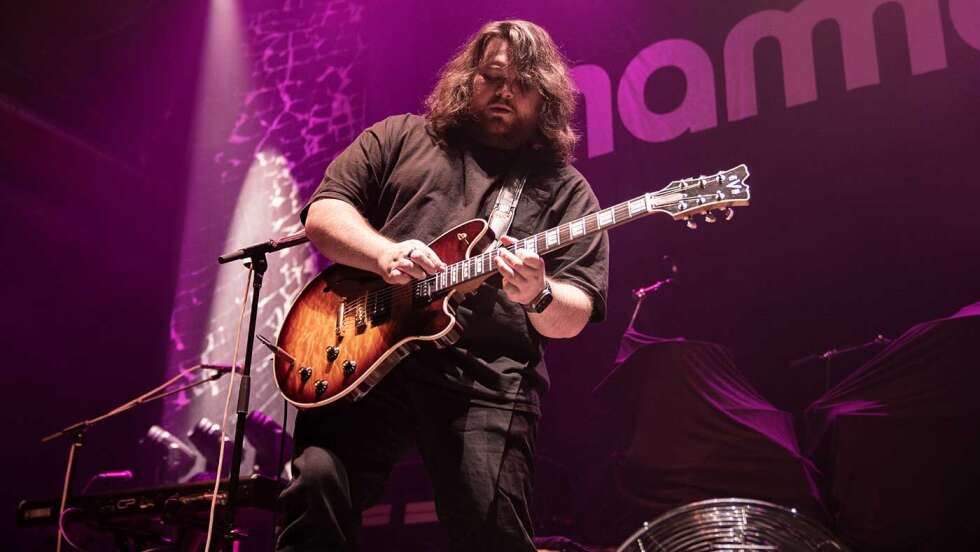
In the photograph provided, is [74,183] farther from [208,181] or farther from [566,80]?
[566,80]

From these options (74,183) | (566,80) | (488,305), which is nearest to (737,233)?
(566,80)

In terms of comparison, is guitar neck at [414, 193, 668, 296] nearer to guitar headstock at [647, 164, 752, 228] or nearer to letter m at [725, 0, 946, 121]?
guitar headstock at [647, 164, 752, 228]

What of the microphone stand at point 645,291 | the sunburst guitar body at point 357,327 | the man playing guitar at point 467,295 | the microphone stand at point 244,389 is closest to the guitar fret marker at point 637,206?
the man playing guitar at point 467,295

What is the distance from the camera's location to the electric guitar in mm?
2305

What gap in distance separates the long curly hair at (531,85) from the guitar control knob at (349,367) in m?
0.88

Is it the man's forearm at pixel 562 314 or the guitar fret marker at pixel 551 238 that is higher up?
the guitar fret marker at pixel 551 238

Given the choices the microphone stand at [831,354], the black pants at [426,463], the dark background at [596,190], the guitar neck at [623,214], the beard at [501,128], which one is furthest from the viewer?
the dark background at [596,190]

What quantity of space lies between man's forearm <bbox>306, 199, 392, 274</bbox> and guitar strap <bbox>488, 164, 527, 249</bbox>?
34 centimetres

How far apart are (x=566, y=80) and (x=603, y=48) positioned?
7.92 feet

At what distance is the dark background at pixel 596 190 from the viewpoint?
4.18 meters

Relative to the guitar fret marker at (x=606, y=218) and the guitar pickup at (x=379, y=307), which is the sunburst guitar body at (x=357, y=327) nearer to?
the guitar pickup at (x=379, y=307)

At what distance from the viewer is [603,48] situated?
5.32m

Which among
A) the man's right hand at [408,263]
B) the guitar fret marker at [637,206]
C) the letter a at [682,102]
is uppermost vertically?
the letter a at [682,102]

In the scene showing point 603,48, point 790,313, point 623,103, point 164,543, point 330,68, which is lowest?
point 164,543
